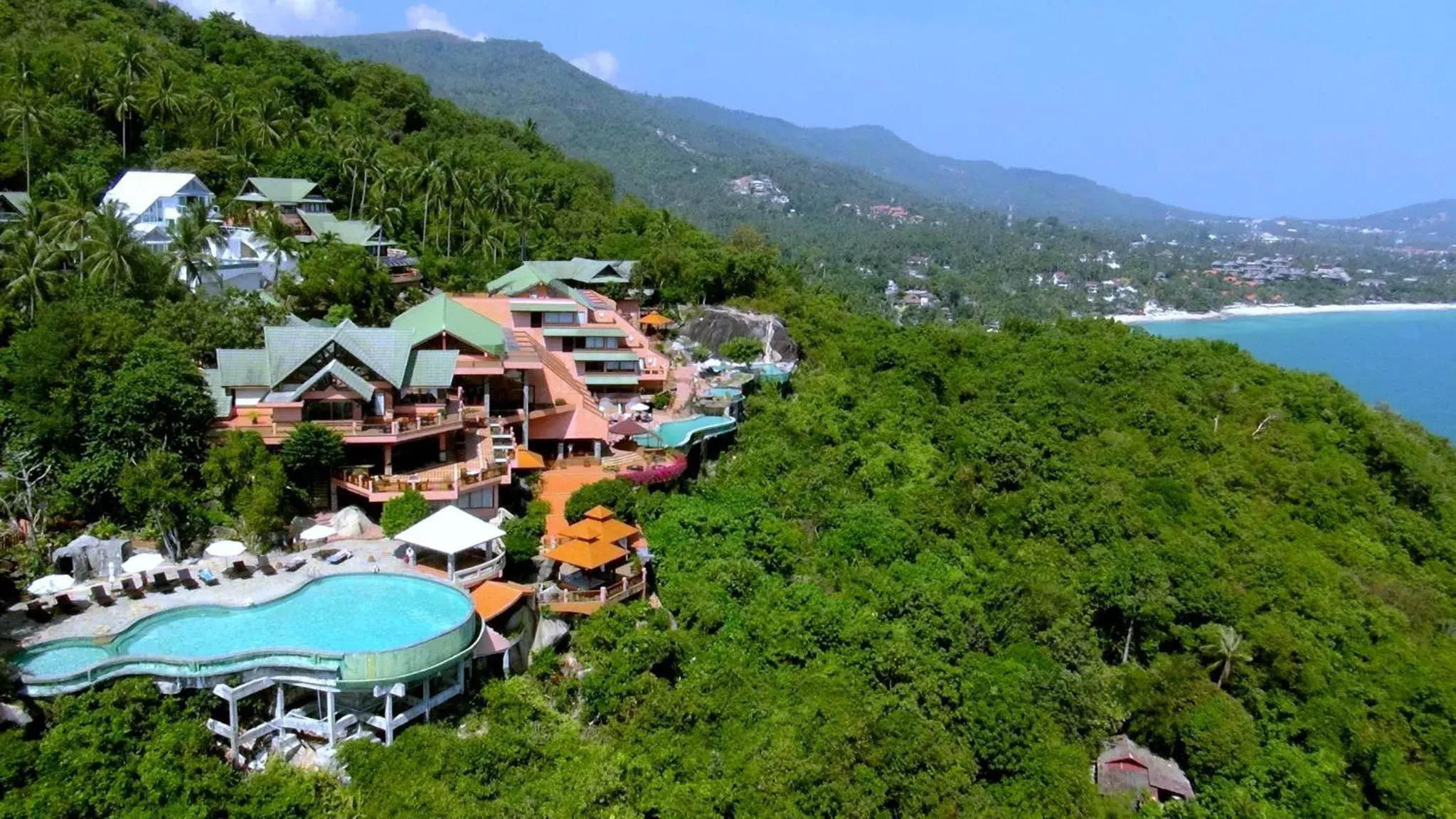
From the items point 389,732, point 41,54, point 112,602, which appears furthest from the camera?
point 41,54

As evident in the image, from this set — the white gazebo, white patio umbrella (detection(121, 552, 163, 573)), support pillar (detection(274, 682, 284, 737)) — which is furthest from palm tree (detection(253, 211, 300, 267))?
support pillar (detection(274, 682, 284, 737))

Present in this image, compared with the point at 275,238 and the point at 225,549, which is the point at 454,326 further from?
the point at 275,238

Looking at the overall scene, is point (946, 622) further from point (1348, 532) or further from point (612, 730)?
point (1348, 532)

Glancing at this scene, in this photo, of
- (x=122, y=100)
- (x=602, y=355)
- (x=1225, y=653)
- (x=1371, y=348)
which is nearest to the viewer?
(x=1225, y=653)

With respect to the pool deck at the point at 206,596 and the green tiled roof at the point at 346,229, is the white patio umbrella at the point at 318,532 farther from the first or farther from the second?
the green tiled roof at the point at 346,229

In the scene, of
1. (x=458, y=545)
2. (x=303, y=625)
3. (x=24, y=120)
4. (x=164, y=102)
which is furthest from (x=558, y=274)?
(x=303, y=625)

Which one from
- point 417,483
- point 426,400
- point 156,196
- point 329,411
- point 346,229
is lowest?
point 417,483

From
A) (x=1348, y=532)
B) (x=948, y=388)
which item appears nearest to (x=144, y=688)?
(x=948, y=388)
